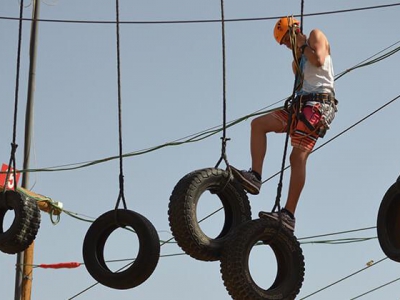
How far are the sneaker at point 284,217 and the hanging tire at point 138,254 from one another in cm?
82

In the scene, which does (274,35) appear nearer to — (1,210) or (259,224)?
(259,224)

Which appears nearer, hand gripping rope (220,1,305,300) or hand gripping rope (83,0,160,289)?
hand gripping rope (220,1,305,300)

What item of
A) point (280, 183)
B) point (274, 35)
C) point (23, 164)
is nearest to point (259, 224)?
point (280, 183)

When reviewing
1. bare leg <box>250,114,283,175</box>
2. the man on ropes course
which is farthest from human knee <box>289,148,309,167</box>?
bare leg <box>250,114,283,175</box>

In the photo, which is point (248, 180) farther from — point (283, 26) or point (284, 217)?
point (283, 26)

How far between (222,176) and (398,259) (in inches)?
55.3

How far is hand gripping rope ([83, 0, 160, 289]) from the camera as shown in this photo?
10.4m

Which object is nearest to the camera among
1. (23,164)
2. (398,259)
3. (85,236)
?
(398,259)

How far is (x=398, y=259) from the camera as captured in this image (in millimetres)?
9914

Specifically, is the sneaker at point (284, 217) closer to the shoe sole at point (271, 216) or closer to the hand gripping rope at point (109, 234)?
the shoe sole at point (271, 216)

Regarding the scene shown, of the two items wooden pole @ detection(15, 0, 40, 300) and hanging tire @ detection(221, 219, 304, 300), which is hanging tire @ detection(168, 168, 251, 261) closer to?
hanging tire @ detection(221, 219, 304, 300)

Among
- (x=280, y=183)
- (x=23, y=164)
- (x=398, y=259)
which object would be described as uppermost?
A: (x=23, y=164)

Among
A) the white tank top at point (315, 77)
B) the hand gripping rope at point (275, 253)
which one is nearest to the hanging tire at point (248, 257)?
the hand gripping rope at point (275, 253)

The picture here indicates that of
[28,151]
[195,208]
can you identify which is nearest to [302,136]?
[195,208]
